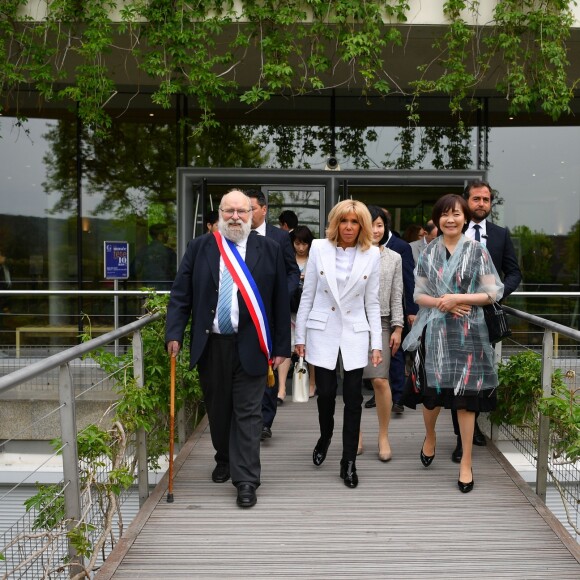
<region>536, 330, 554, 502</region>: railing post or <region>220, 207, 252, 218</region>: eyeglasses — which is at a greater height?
<region>220, 207, 252, 218</region>: eyeglasses

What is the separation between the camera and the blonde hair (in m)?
5.29

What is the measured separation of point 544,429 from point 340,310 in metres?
1.52

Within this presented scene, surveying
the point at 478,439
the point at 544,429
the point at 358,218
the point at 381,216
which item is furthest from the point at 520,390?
the point at 358,218

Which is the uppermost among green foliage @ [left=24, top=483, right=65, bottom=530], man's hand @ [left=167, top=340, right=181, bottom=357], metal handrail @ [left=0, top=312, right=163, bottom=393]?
metal handrail @ [left=0, top=312, right=163, bottom=393]

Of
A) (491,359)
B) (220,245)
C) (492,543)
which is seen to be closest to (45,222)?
(220,245)

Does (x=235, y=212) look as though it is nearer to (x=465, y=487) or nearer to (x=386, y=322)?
(x=386, y=322)

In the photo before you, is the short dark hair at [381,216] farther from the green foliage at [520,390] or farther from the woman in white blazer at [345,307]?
the green foliage at [520,390]

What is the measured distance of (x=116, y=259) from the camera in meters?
12.2

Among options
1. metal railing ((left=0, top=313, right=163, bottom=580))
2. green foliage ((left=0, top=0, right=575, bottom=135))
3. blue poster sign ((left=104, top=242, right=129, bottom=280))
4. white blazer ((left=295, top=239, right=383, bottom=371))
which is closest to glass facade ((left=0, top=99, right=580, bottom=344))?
blue poster sign ((left=104, top=242, right=129, bottom=280))

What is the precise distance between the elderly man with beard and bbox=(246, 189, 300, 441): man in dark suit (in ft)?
3.68

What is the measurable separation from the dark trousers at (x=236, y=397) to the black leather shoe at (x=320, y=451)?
74 centimetres

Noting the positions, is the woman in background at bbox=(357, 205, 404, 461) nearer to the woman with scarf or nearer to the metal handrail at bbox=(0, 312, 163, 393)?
the woman with scarf

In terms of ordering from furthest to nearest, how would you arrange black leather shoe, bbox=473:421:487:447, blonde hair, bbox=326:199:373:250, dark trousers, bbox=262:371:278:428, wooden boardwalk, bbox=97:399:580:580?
black leather shoe, bbox=473:421:487:447 → dark trousers, bbox=262:371:278:428 → blonde hair, bbox=326:199:373:250 → wooden boardwalk, bbox=97:399:580:580

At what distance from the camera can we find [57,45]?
1014 centimetres
